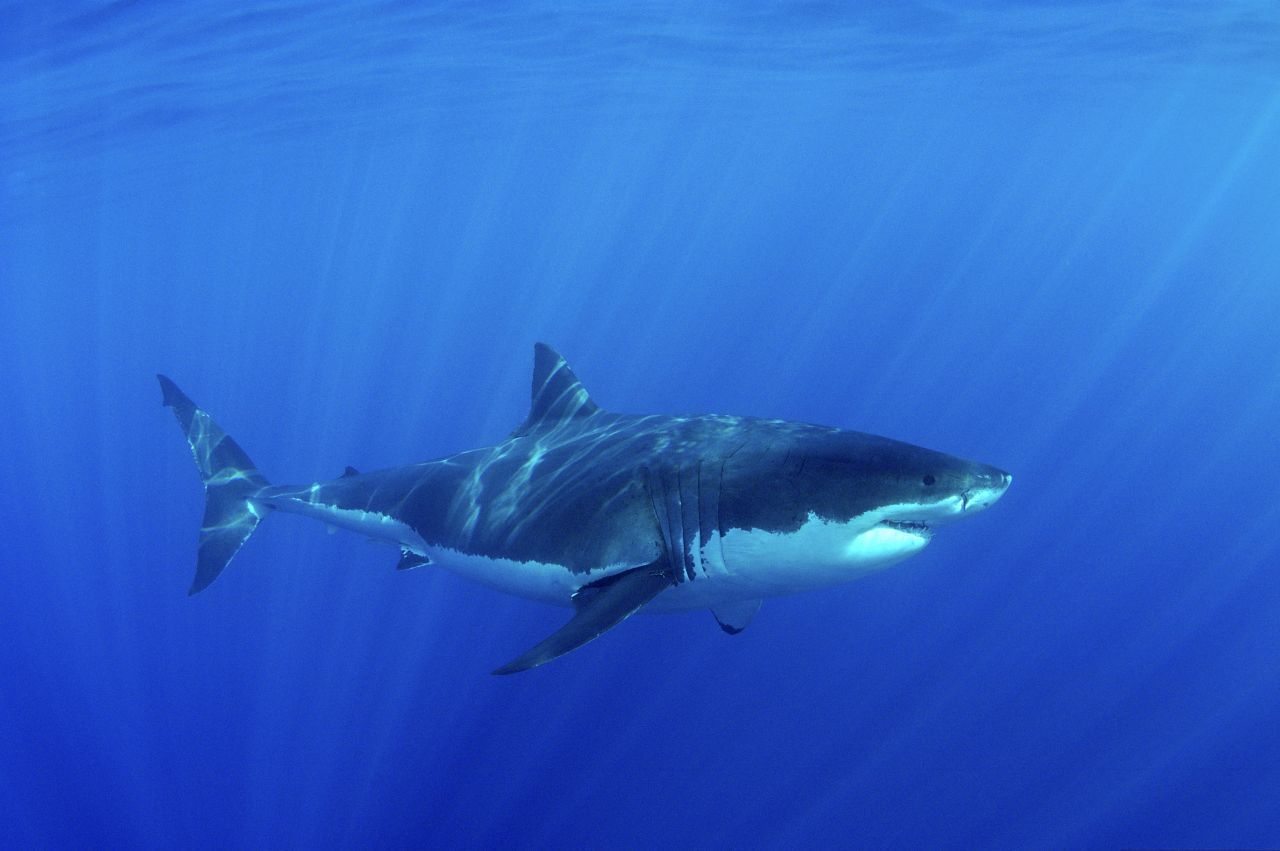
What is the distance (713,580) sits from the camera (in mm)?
4863

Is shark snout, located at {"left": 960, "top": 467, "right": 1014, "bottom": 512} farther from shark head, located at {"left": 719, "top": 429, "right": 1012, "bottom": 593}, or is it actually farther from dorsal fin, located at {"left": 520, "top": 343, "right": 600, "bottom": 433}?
dorsal fin, located at {"left": 520, "top": 343, "right": 600, "bottom": 433}

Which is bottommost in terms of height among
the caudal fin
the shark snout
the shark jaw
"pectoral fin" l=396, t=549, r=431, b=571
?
the shark jaw

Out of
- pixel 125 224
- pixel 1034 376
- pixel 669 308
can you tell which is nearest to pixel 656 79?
pixel 669 308

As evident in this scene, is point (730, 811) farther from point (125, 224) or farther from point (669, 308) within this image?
point (125, 224)

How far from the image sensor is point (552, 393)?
721 cm

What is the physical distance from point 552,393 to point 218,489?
4985mm

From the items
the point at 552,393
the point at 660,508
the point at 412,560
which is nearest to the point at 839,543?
the point at 660,508

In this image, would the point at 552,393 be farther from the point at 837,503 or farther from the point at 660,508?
the point at 837,503

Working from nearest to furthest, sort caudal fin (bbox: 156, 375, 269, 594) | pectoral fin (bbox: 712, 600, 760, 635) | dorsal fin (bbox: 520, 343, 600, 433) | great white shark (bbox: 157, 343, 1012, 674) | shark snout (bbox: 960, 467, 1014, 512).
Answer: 1. shark snout (bbox: 960, 467, 1014, 512)
2. great white shark (bbox: 157, 343, 1012, 674)
3. pectoral fin (bbox: 712, 600, 760, 635)
4. dorsal fin (bbox: 520, 343, 600, 433)
5. caudal fin (bbox: 156, 375, 269, 594)

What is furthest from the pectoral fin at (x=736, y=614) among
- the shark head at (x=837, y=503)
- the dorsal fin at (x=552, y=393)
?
the dorsal fin at (x=552, y=393)

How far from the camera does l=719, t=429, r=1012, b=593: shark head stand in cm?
409

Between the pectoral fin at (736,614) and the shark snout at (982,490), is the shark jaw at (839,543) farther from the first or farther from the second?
the pectoral fin at (736,614)

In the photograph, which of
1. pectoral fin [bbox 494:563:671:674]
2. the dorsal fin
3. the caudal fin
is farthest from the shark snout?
the caudal fin

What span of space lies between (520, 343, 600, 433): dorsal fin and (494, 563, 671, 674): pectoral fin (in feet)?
8.04
